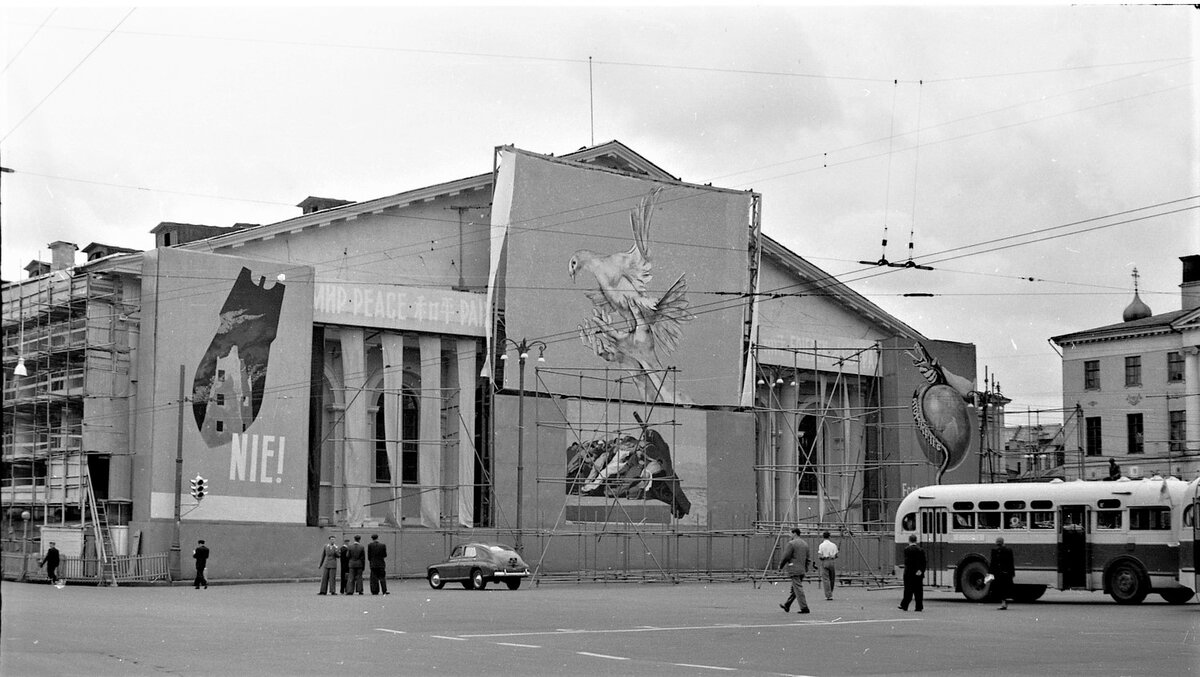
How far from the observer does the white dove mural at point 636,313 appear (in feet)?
170

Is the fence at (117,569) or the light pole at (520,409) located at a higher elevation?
the light pole at (520,409)

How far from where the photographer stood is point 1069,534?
3127cm

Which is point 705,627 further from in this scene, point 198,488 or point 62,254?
point 62,254

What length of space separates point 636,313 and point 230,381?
1581 centimetres

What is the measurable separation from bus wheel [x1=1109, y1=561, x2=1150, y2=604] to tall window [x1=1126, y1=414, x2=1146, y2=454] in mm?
38941

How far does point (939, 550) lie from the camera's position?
33406mm

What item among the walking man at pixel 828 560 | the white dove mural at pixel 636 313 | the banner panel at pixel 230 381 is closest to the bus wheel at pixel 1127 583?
the walking man at pixel 828 560

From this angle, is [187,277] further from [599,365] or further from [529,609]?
[529,609]

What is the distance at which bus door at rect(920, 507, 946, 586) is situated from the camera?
33.3 metres

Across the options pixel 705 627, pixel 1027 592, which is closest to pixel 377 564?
pixel 705 627

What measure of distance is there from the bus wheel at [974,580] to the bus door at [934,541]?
0.88m

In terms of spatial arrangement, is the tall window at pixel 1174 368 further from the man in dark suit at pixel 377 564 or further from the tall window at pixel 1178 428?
the man in dark suit at pixel 377 564

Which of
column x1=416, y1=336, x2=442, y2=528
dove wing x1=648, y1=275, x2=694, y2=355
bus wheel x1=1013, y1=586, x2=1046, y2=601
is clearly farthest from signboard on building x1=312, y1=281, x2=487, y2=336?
bus wheel x1=1013, y1=586, x2=1046, y2=601

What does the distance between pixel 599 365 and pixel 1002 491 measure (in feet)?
70.9
